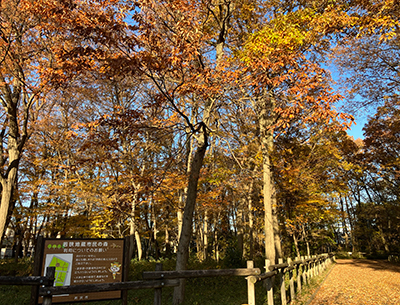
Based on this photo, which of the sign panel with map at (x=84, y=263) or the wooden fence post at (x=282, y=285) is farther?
the wooden fence post at (x=282, y=285)

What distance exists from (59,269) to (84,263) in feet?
1.52

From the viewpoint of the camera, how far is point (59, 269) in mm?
5293

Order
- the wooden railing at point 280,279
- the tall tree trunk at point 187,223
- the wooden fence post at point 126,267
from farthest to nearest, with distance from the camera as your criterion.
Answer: the tall tree trunk at point 187,223 → the wooden fence post at point 126,267 → the wooden railing at point 280,279

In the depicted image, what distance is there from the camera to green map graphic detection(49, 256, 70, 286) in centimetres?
525

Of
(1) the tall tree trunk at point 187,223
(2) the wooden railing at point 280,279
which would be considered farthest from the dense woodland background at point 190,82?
(2) the wooden railing at point 280,279

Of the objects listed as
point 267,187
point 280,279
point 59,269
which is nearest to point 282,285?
point 280,279

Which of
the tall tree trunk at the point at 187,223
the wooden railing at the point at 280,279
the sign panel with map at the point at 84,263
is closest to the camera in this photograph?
the wooden railing at the point at 280,279

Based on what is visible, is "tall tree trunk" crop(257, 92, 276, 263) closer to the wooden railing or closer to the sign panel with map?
the wooden railing

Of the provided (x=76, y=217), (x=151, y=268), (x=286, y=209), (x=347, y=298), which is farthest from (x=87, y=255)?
(x=76, y=217)

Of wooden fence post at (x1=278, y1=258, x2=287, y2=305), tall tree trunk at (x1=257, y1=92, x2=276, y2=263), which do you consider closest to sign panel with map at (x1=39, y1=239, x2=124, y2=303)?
wooden fence post at (x1=278, y1=258, x2=287, y2=305)

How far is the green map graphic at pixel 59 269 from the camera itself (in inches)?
207

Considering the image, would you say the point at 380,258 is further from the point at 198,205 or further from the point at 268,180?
the point at 268,180

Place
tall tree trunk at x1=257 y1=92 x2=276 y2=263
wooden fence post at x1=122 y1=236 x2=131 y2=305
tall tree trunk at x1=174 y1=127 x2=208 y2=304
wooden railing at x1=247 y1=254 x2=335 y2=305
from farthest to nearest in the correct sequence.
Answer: tall tree trunk at x1=257 y1=92 x2=276 y2=263
tall tree trunk at x1=174 y1=127 x2=208 y2=304
wooden fence post at x1=122 y1=236 x2=131 y2=305
wooden railing at x1=247 y1=254 x2=335 y2=305

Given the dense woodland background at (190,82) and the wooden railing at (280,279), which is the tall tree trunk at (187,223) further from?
the wooden railing at (280,279)
